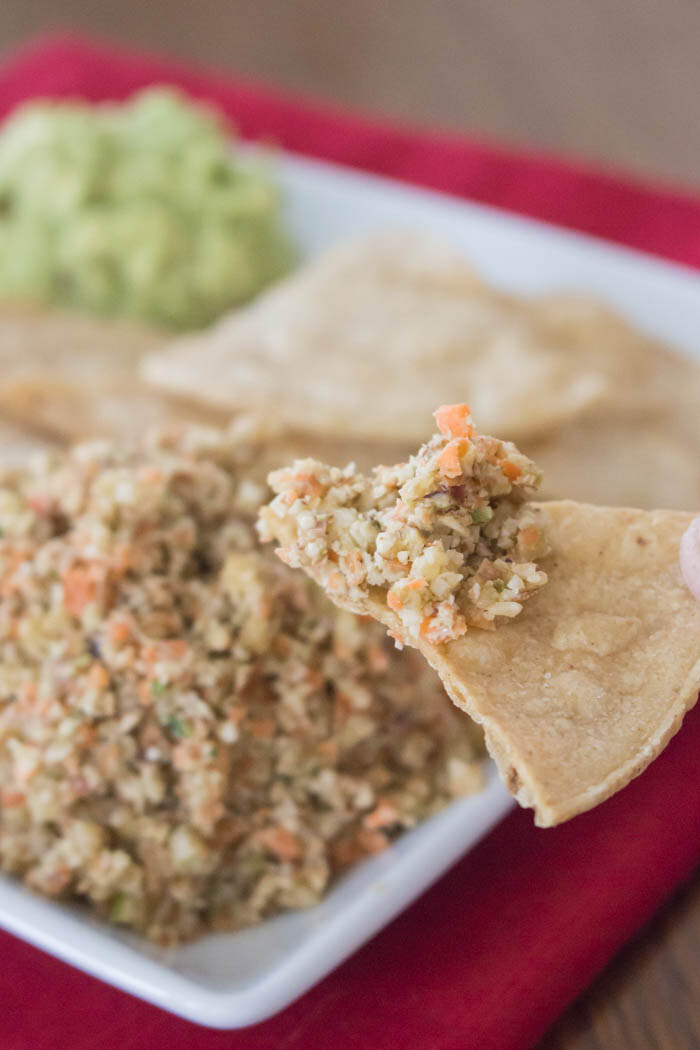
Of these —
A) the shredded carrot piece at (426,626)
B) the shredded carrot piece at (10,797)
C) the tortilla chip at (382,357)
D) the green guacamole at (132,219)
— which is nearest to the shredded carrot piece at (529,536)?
the shredded carrot piece at (426,626)

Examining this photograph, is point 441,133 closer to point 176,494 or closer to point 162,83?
point 162,83

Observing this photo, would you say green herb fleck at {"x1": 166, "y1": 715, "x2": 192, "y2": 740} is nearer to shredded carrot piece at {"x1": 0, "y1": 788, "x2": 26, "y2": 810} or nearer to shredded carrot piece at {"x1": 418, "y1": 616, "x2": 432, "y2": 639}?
shredded carrot piece at {"x1": 0, "y1": 788, "x2": 26, "y2": 810}

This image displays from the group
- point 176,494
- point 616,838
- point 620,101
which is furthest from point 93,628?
point 620,101

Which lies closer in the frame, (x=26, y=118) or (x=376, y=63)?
(x=26, y=118)

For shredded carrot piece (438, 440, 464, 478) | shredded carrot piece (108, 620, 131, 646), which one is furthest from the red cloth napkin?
shredded carrot piece (438, 440, 464, 478)

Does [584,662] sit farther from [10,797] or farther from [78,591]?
[10,797]
